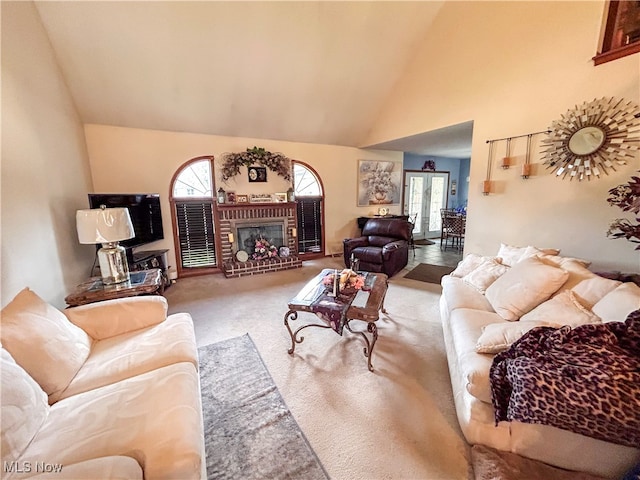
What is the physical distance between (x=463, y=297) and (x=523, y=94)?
2.52 m

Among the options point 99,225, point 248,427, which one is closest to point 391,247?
point 248,427

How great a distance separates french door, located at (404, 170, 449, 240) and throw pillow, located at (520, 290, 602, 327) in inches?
220

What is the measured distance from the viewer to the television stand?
135 inches

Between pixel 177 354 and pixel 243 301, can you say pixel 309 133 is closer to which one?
pixel 243 301

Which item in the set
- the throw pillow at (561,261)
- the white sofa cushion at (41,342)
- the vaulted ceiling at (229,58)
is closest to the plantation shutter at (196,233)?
the vaulted ceiling at (229,58)

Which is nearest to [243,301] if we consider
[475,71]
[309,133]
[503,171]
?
[309,133]

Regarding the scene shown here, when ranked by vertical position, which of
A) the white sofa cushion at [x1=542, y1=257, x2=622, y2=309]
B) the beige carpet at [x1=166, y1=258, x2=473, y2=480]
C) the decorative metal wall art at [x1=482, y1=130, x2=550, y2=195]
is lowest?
the beige carpet at [x1=166, y1=258, x2=473, y2=480]

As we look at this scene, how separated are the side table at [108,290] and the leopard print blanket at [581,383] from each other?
260 centimetres

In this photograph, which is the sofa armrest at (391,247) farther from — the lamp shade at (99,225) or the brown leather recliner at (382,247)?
the lamp shade at (99,225)

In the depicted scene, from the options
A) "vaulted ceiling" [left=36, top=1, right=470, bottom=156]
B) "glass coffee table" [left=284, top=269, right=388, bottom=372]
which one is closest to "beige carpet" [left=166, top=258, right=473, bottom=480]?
"glass coffee table" [left=284, top=269, right=388, bottom=372]

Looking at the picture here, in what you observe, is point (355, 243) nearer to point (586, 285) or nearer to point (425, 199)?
point (586, 285)

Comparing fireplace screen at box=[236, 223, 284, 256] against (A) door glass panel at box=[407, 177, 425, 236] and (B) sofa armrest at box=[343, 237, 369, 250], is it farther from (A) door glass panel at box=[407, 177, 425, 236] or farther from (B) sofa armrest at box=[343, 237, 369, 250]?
(A) door glass panel at box=[407, 177, 425, 236]

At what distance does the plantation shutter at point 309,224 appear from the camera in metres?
5.46

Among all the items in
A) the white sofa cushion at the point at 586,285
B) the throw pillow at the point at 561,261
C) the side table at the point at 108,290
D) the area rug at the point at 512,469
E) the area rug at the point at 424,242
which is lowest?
the area rug at the point at 512,469
